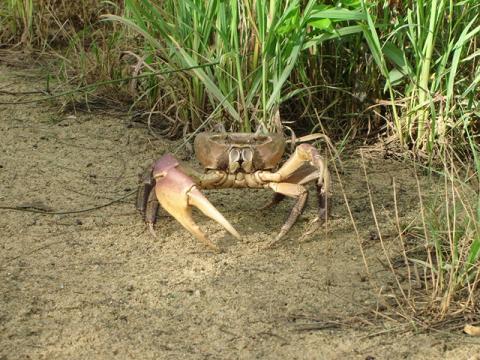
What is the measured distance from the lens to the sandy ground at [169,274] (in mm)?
2816

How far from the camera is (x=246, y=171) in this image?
11.9 ft

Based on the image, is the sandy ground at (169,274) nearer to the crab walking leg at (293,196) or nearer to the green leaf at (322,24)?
the crab walking leg at (293,196)

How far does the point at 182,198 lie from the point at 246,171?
1.18ft

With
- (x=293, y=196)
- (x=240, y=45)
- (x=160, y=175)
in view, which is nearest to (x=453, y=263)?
(x=293, y=196)

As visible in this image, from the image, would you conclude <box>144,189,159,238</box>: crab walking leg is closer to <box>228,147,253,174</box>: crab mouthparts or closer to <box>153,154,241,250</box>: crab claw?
<box>153,154,241,250</box>: crab claw

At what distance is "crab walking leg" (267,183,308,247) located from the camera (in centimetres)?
347

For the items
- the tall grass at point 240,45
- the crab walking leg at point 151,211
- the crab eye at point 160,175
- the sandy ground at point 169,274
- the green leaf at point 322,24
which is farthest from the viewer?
the tall grass at point 240,45

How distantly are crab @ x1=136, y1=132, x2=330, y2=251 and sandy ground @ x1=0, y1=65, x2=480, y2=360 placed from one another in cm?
12

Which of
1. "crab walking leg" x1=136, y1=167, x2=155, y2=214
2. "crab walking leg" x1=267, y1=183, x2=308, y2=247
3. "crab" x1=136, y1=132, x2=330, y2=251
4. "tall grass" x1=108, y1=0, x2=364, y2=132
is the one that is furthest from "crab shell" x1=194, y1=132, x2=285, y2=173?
"tall grass" x1=108, y1=0, x2=364, y2=132

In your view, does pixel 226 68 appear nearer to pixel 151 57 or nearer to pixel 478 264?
Result: pixel 151 57

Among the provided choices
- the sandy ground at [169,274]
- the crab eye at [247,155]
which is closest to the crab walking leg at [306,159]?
the crab eye at [247,155]

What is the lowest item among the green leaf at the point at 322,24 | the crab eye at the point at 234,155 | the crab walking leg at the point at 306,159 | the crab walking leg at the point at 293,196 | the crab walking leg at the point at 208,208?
the crab walking leg at the point at 293,196

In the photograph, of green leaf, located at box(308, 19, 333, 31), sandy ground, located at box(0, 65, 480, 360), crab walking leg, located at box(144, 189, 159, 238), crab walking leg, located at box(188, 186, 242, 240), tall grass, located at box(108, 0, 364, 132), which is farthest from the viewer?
tall grass, located at box(108, 0, 364, 132)

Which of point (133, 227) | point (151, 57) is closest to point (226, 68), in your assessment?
point (151, 57)
